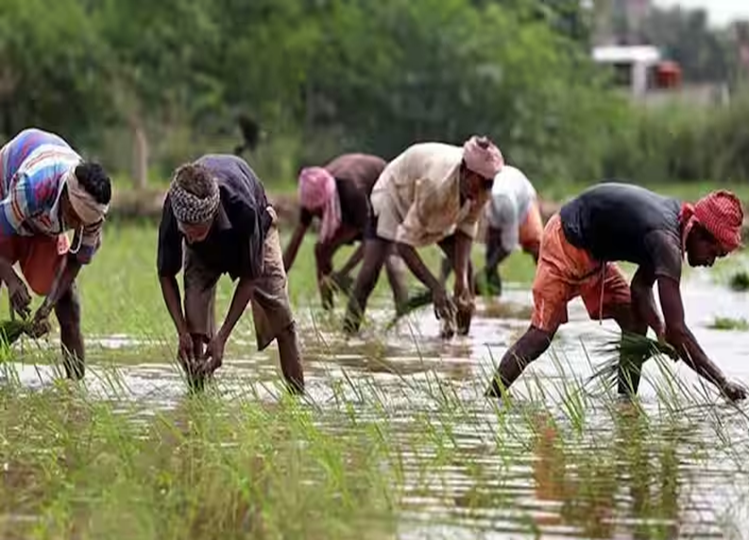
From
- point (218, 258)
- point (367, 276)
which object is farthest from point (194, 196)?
point (367, 276)

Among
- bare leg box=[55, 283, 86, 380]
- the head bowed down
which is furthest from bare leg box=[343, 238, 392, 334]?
the head bowed down

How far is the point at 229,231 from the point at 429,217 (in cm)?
377

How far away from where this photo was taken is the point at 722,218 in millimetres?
8648

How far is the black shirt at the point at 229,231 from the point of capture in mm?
Answer: 8320

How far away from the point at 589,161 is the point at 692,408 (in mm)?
27982

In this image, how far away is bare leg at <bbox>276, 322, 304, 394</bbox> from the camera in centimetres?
922

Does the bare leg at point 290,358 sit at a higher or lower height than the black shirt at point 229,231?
lower

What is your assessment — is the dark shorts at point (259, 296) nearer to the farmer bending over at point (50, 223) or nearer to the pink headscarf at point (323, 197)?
the farmer bending over at point (50, 223)

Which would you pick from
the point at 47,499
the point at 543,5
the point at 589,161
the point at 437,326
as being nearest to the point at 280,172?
the point at 589,161

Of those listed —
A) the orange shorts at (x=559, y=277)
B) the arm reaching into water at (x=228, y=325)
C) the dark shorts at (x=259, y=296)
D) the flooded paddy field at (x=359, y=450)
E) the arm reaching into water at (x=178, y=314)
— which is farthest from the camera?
the orange shorts at (x=559, y=277)

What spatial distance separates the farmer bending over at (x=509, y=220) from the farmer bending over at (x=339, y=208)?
107 cm

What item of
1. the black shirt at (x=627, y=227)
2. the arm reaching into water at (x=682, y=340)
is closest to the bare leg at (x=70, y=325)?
the black shirt at (x=627, y=227)

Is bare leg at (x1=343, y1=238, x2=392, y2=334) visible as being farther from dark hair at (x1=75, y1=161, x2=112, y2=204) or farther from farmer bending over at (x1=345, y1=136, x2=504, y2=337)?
dark hair at (x1=75, y1=161, x2=112, y2=204)

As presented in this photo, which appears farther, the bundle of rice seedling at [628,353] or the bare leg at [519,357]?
the bare leg at [519,357]
